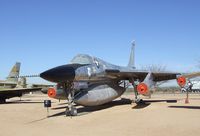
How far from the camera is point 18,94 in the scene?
31.8 m

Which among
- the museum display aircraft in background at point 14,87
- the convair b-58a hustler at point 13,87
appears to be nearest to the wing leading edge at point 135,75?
the museum display aircraft in background at point 14,87

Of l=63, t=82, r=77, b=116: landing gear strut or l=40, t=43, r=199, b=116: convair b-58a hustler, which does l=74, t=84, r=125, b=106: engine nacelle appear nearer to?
l=40, t=43, r=199, b=116: convair b-58a hustler

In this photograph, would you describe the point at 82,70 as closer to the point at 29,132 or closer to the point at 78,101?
the point at 78,101

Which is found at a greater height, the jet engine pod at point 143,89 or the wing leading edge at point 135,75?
the wing leading edge at point 135,75

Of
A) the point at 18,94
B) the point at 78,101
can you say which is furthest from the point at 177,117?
the point at 18,94

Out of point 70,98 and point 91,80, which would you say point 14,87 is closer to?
point 91,80

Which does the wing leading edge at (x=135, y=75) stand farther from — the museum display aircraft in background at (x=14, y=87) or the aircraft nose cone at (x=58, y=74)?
the museum display aircraft in background at (x=14, y=87)

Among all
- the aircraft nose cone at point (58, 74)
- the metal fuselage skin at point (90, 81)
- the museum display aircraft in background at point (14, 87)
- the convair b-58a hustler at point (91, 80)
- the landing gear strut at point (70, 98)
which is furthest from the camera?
the museum display aircraft in background at point (14, 87)

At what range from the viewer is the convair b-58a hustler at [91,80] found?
1522 centimetres

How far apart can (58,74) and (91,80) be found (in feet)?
12.9

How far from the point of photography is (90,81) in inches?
714

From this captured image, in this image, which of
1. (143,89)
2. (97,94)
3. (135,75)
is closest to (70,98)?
(97,94)

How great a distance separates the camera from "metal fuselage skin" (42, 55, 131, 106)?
16.4 m

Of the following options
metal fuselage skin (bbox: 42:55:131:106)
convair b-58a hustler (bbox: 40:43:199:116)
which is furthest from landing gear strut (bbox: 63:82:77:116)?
metal fuselage skin (bbox: 42:55:131:106)
